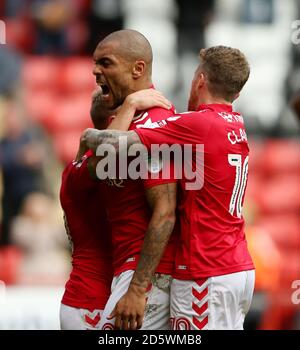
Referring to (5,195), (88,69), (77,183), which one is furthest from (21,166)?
(77,183)

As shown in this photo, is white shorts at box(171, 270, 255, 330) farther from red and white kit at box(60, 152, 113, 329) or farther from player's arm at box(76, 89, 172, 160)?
player's arm at box(76, 89, 172, 160)

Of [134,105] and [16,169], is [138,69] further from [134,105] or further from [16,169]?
[16,169]

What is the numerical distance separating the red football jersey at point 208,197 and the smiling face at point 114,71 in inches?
13.5

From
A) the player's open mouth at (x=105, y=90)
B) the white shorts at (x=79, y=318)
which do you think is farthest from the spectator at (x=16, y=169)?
the player's open mouth at (x=105, y=90)

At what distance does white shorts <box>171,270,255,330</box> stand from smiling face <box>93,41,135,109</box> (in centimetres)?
101

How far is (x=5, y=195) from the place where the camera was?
10.3 metres

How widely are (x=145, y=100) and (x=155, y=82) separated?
5.89 m

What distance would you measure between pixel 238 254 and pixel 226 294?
0.69 ft

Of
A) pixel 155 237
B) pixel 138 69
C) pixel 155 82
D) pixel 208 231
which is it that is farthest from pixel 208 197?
pixel 155 82

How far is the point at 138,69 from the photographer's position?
17.0 ft

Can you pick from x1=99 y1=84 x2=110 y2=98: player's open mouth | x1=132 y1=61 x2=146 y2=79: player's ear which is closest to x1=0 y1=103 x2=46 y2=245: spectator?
x1=99 y1=84 x2=110 y2=98: player's open mouth

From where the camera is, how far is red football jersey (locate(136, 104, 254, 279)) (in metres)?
4.92

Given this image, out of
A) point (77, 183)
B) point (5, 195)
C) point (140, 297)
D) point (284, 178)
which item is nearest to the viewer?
point (140, 297)
